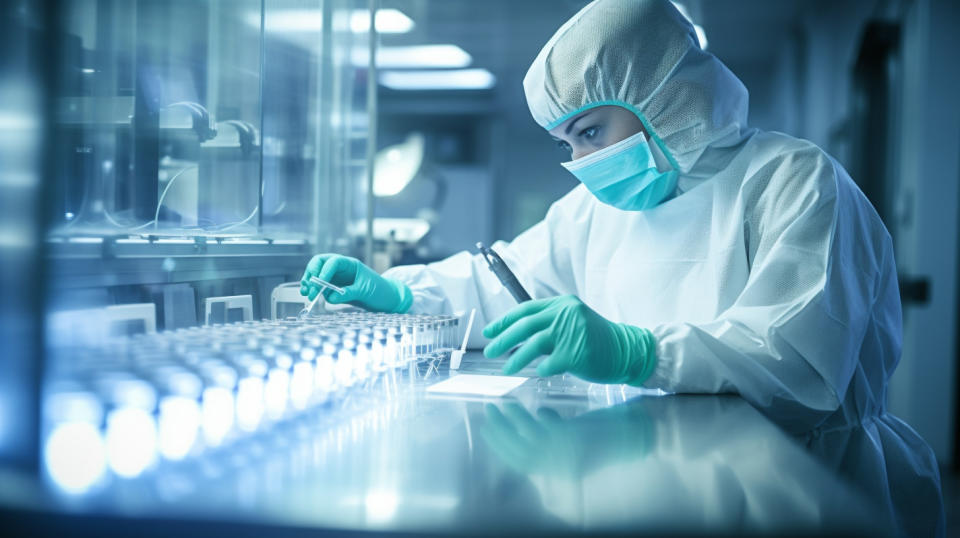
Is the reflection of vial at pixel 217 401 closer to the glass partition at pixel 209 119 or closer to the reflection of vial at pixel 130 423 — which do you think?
the reflection of vial at pixel 130 423

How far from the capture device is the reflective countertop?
442 mm

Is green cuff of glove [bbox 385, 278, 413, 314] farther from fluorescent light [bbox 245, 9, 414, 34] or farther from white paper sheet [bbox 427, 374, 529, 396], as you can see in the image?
fluorescent light [bbox 245, 9, 414, 34]

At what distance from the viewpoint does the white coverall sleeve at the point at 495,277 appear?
1.51 metres

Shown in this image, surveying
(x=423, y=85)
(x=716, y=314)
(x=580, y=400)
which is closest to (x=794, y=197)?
(x=716, y=314)

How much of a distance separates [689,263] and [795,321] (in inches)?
13.7

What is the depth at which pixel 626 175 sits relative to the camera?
1.30 meters

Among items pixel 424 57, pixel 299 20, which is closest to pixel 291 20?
pixel 299 20

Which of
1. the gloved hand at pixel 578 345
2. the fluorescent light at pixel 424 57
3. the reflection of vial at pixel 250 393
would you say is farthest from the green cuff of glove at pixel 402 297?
the fluorescent light at pixel 424 57

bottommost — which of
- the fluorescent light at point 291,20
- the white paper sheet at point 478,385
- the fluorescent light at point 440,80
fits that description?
the white paper sheet at point 478,385

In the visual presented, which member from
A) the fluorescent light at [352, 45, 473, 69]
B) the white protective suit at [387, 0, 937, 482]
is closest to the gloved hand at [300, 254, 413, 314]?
the white protective suit at [387, 0, 937, 482]

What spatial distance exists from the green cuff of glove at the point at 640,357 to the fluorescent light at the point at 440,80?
580 cm

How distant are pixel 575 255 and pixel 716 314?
45 centimetres

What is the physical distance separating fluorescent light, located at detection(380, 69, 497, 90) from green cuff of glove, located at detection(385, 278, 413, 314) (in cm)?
531

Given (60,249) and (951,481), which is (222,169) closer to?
(60,249)
